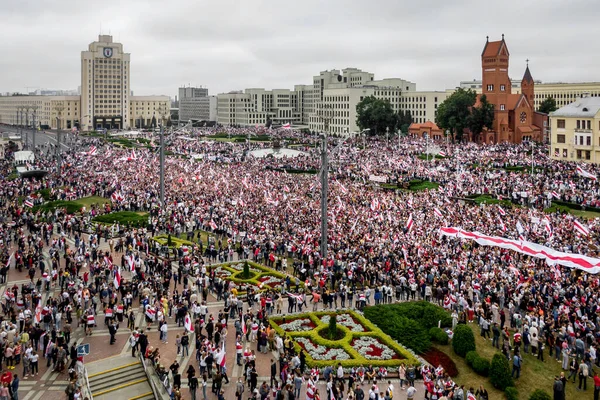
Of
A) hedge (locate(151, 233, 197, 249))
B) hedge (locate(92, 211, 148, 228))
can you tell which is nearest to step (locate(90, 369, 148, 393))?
hedge (locate(151, 233, 197, 249))

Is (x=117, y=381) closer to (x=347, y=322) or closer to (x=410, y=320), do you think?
(x=347, y=322)

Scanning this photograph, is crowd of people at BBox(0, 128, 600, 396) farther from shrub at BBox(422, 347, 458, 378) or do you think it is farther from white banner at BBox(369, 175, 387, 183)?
shrub at BBox(422, 347, 458, 378)

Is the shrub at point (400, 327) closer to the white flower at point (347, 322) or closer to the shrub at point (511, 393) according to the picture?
the white flower at point (347, 322)

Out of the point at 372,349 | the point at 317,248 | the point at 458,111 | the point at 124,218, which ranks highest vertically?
the point at 458,111

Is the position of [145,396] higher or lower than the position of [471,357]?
lower

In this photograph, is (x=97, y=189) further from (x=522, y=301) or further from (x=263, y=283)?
(x=522, y=301)

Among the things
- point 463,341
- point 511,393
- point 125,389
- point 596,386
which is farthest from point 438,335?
point 125,389

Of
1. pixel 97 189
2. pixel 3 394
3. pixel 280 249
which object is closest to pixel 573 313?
pixel 280 249

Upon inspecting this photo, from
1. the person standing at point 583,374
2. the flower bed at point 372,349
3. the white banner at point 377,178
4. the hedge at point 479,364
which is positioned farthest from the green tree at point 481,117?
the person standing at point 583,374
